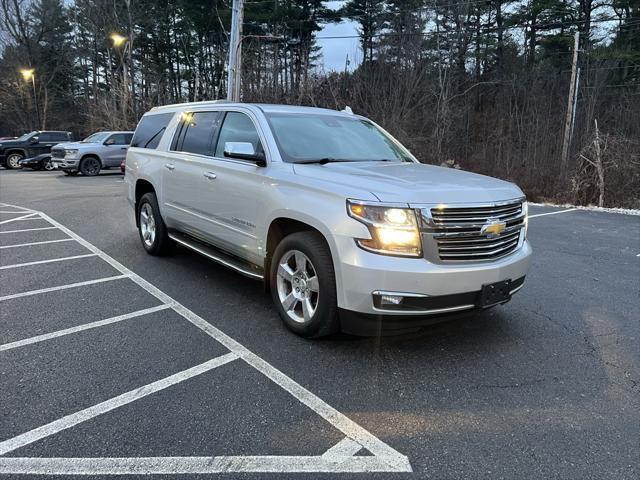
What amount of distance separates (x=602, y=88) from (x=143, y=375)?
34.1 m

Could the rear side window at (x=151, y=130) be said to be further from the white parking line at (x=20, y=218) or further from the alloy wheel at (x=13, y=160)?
the alloy wheel at (x=13, y=160)

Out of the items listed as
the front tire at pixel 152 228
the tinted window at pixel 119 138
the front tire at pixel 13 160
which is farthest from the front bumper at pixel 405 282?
the front tire at pixel 13 160

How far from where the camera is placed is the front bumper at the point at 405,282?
10.8 ft

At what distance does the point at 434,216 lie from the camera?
3359mm

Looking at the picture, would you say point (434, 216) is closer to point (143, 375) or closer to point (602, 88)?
point (143, 375)

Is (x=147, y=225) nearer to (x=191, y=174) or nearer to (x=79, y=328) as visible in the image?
(x=191, y=174)

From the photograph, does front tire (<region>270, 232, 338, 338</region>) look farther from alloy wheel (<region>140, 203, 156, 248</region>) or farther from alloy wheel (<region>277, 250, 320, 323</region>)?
alloy wheel (<region>140, 203, 156, 248</region>)

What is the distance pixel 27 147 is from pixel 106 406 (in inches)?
1073

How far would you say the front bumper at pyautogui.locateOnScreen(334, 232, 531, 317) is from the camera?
3.30m

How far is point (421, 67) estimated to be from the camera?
3092 centimetres

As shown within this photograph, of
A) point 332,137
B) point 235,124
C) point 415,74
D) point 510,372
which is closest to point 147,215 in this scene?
point 235,124

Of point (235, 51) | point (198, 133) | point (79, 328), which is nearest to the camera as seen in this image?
point (79, 328)

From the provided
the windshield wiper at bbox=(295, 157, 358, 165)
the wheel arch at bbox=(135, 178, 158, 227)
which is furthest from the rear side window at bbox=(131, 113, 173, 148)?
the windshield wiper at bbox=(295, 157, 358, 165)

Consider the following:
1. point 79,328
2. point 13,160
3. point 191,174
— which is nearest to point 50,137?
point 13,160
